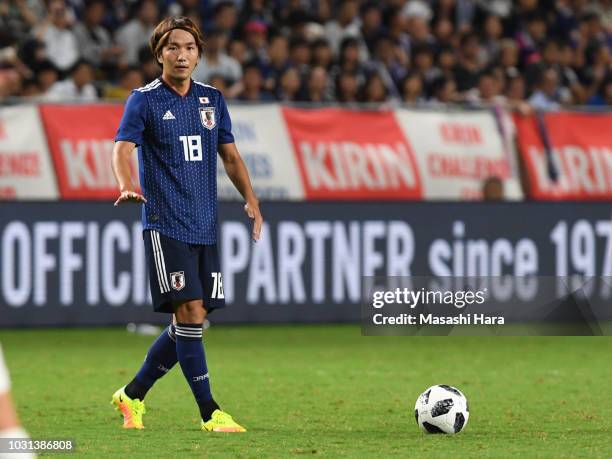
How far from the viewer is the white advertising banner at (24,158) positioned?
13.9 metres

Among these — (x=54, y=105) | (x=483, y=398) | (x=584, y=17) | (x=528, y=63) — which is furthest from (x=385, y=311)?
(x=584, y=17)

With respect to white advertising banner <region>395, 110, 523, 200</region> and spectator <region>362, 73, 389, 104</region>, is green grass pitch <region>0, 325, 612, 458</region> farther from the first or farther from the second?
spectator <region>362, 73, 389, 104</region>

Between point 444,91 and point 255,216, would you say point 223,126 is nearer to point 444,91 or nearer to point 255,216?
point 255,216

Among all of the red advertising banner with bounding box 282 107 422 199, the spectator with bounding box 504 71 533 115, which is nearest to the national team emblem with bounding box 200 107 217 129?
the red advertising banner with bounding box 282 107 422 199

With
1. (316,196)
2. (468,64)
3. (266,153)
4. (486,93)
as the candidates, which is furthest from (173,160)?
(468,64)

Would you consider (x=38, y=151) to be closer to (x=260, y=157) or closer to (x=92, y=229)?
(x=92, y=229)

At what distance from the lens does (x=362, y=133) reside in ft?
50.0

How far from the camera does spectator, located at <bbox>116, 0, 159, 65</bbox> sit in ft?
52.8

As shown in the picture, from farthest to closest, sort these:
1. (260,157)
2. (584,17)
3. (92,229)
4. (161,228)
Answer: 1. (584,17)
2. (260,157)
3. (92,229)
4. (161,228)

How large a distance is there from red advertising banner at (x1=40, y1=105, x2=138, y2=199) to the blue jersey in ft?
22.5

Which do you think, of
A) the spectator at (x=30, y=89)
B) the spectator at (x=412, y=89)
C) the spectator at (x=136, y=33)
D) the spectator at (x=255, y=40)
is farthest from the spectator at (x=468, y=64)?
the spectator at (x=30, y=89)

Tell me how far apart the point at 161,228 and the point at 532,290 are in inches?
295

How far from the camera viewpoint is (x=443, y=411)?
7.19 metres

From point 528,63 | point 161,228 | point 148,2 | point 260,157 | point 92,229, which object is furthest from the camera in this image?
point 528,63
